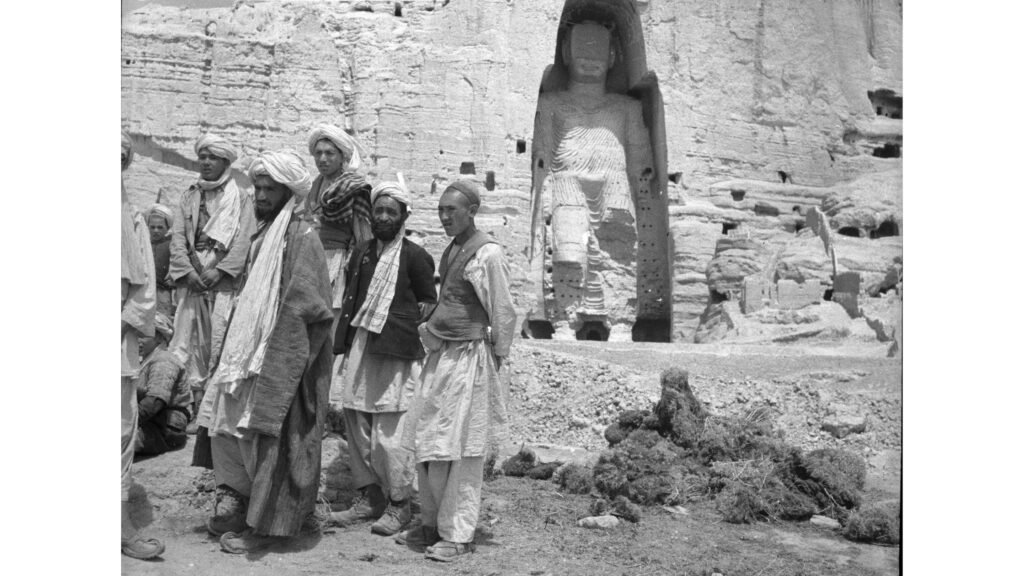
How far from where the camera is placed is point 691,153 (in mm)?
13555

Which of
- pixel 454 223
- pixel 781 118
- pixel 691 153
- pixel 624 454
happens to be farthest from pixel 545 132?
pixel 454 223

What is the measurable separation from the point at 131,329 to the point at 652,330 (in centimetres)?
1010

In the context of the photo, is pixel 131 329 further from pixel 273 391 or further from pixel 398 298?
pixel 398 298

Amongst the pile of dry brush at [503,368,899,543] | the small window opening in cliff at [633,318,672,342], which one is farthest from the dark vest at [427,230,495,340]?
the small window opening in cliff at [633,318,672,342]

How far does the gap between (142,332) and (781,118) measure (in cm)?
1097

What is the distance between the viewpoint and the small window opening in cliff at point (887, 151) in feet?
46.4

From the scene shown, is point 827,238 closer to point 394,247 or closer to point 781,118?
point 781,118

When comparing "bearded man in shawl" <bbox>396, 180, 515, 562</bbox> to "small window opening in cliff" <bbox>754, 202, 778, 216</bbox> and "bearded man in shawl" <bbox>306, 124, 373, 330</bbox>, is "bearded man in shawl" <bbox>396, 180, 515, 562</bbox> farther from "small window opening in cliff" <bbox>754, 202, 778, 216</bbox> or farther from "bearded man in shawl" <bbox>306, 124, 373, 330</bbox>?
"small window opening in cliff" <bbox>754, 202, 778, 216</bbox>

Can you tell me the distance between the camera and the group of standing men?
16.4 feet

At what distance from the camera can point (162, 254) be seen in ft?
24.9

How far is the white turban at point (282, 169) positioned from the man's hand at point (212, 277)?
84cm

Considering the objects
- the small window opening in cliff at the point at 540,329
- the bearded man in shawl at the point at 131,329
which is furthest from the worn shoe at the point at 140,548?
the small window opening in cliff at the point at 540,329

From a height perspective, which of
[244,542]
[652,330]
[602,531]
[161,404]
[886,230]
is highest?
[886,230]

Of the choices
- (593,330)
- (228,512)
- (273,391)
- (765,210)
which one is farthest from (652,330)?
(273,391)
